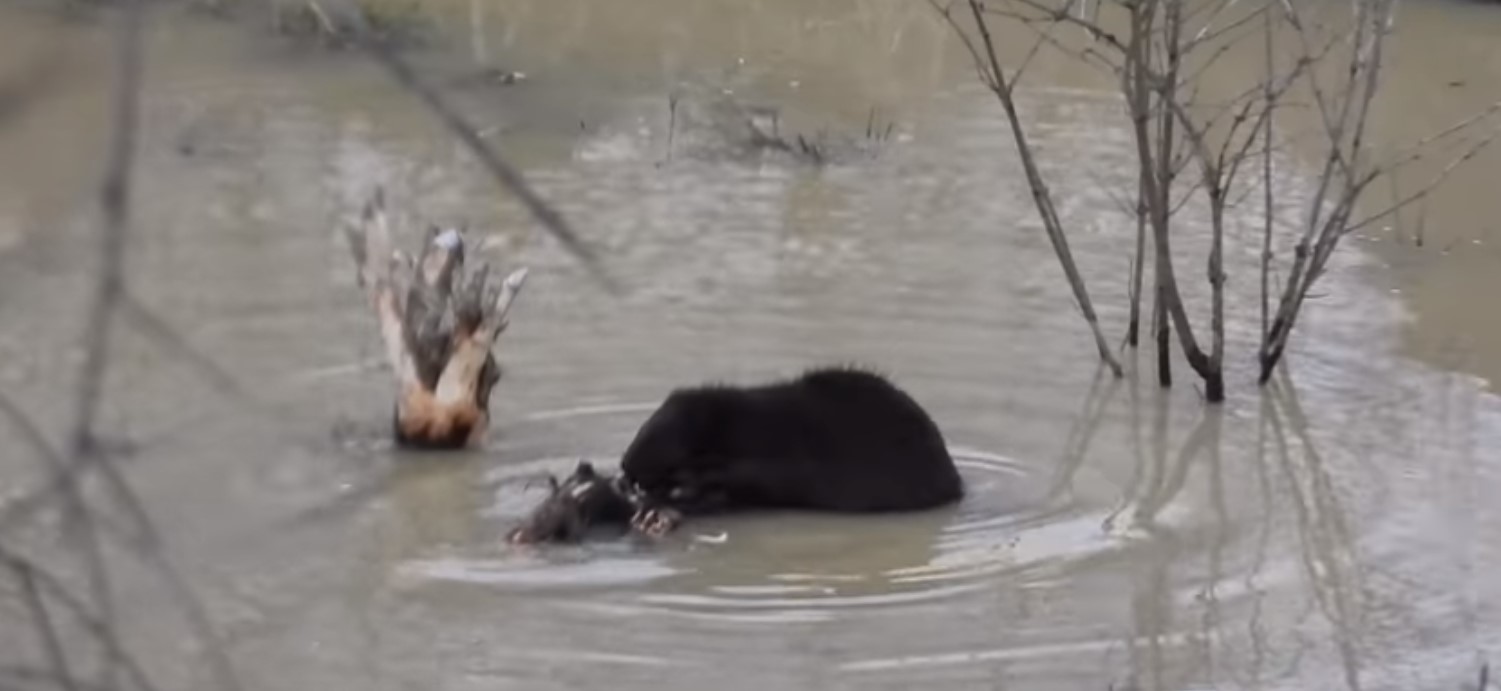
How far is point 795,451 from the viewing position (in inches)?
230

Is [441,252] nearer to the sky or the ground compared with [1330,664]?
nearer to the sky

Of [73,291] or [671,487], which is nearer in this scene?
[671,487]

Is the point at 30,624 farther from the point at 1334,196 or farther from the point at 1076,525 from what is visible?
the point at 1334,196

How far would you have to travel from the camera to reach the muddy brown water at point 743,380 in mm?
5051

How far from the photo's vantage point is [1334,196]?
9.84 metres

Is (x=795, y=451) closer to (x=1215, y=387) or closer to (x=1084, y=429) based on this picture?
(x=1084, y=429)

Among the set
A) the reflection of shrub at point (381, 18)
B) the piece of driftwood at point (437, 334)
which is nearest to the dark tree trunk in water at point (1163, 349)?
the piece of driftwood at point (437, 334)

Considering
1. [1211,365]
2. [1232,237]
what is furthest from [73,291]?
[1232,237]

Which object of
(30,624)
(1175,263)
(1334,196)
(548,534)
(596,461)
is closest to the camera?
(30,624)

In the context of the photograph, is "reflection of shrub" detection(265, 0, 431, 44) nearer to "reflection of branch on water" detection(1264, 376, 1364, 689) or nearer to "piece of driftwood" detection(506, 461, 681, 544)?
"reflection of branch on water" detection(1264, 376, 1364, 689)

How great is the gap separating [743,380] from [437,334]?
87 centimetres

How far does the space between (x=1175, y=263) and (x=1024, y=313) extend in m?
0.86

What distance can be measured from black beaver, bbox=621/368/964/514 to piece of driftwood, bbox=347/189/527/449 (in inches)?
22.0

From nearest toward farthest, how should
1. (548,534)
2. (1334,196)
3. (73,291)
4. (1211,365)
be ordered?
(548,534) → (1211,365) → (73,291) → (1334,196)
